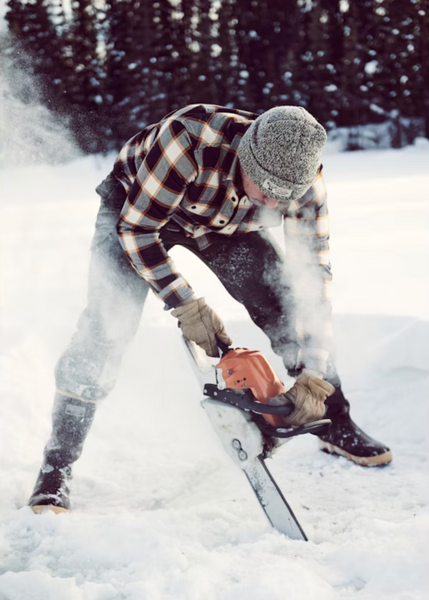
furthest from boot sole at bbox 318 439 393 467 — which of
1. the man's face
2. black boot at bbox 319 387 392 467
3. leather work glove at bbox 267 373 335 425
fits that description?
the man's face

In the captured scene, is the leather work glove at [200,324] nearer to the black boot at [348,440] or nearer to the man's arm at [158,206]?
the man's arm at [158,206]

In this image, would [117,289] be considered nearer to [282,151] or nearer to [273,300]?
[273,300]

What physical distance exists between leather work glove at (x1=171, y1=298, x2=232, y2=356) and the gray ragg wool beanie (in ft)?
1.50

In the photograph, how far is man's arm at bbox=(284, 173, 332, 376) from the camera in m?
1.92

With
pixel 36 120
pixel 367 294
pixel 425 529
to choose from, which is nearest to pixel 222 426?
pixel 425 529

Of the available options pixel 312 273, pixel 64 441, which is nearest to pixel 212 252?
pixel 312 273

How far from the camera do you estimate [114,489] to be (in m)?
2.11

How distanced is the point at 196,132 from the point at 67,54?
15593 mm

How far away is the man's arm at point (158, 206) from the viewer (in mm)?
1691

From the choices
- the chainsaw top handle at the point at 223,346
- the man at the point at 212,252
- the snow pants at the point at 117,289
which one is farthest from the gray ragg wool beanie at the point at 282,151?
the chainsaw top handle at the point at 223,346

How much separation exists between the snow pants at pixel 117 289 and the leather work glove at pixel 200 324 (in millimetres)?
257

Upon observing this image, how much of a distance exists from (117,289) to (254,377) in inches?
24.9

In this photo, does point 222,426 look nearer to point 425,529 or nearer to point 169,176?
point 425,529

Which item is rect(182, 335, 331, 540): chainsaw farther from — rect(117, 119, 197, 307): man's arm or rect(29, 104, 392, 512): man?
rect(117, 119, 197, 307): man's arm
